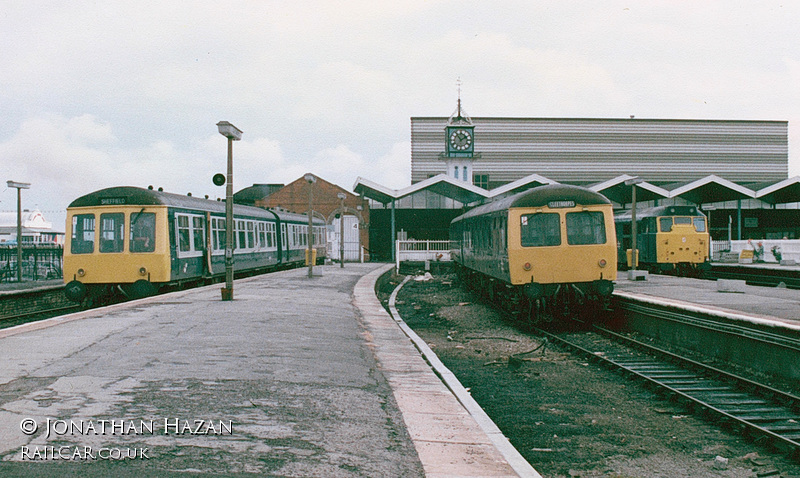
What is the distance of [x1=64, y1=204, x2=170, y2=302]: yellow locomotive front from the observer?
15.7m

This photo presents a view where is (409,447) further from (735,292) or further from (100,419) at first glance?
(735,292)

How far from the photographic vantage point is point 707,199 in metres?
43.3

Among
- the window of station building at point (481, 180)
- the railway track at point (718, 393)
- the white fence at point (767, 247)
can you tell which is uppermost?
the window of station building at point (481, 180)

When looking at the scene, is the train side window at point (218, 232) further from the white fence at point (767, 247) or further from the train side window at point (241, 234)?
the white fence at point (767, 247)

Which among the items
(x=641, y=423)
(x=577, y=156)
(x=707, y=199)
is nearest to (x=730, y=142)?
(x=577, y=156)

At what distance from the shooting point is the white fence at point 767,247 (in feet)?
103

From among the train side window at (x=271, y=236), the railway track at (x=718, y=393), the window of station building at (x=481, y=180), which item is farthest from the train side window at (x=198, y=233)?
the window of station building at (x=481, y=180)

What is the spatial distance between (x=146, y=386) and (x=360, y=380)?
2.25 metres

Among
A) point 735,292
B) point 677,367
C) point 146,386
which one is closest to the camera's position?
point 146,386

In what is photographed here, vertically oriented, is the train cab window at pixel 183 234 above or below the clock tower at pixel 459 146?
below

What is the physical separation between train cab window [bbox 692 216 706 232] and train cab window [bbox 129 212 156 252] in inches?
813

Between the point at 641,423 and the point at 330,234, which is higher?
the point at 330,234

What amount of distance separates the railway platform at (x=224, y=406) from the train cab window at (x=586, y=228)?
5.58 metres

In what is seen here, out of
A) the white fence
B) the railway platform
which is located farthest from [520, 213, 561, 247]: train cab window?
the white fence
